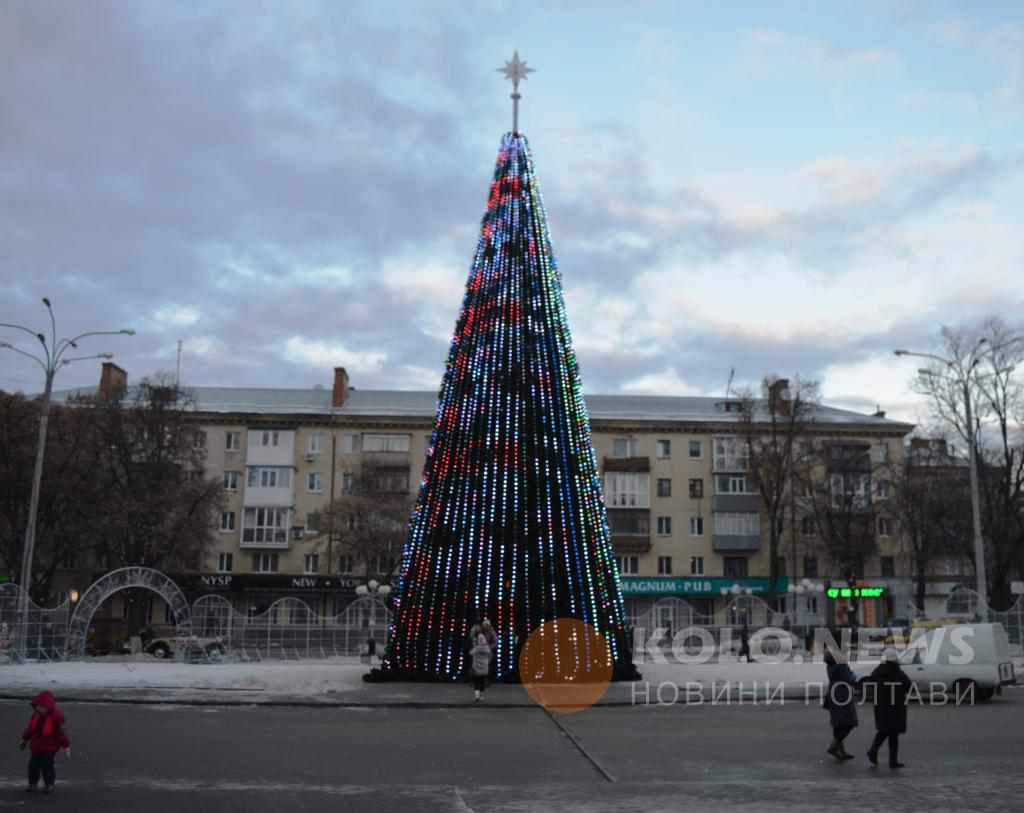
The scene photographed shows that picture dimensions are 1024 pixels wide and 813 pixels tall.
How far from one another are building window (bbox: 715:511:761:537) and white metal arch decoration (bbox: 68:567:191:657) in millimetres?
36538

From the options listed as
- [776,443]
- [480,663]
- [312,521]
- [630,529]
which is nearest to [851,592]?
[776,443]

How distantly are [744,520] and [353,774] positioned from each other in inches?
2094

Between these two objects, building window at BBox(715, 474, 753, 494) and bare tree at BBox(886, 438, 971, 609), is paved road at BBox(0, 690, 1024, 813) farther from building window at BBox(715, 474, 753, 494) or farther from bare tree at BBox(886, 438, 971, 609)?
building window at BBox(715, 474, 753, 494)

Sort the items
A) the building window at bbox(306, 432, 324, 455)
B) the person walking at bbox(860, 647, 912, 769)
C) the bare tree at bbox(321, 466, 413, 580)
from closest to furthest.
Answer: the person walking at bbox(860, 647, 912, 769) < the bare tree at bbox(321, 466, 413, 580) < the building window at bbox(306, 432, 324, 455)

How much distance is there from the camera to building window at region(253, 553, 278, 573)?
60.8 metres

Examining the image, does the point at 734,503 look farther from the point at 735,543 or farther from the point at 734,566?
the point at 734,566

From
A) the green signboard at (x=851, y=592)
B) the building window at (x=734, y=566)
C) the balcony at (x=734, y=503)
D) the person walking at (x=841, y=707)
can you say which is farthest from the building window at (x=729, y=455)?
the person walking at (x=841, y=707)

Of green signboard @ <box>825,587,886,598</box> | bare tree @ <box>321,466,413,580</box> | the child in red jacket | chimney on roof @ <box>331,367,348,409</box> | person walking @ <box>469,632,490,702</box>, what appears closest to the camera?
the child in red jacket

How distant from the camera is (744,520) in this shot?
62312mm

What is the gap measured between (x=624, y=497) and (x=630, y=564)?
12.5ft

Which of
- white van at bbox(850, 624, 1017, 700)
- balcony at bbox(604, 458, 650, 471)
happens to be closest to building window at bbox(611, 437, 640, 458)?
balcony at bbox(604, 458, 650, 471)

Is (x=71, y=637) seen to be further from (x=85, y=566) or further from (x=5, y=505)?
(x=85, y=566)

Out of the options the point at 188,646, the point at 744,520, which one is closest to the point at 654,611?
the point at 188,646

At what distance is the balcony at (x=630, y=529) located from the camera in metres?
61.5
